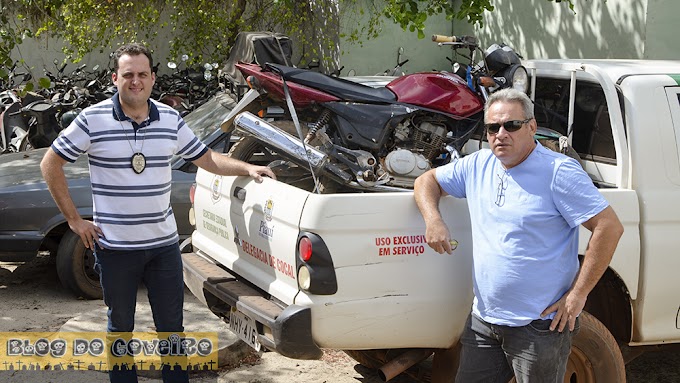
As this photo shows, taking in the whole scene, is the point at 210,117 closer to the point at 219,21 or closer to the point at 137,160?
the point at 137,160

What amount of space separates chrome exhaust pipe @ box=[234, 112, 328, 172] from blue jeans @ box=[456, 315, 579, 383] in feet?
4.37

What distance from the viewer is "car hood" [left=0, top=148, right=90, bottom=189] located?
686 centimetres

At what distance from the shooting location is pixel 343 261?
3.96 meters

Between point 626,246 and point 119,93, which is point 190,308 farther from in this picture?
point 626,246

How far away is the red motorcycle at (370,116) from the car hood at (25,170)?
219cm

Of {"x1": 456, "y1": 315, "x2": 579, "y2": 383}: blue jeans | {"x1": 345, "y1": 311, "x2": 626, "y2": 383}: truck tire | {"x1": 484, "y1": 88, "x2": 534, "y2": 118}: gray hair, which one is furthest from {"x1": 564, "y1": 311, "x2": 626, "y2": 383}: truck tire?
{"x1": 484, "y1": 88, "x2": 534, "y2": 118}: gray hair

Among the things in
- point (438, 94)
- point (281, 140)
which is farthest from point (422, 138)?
point (281, 140)

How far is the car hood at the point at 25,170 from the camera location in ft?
22.5

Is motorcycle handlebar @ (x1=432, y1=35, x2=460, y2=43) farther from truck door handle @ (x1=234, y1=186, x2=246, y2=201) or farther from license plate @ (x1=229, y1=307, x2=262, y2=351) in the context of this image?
license plate @ (x1=229, y1=307, x2=262, y2=351)

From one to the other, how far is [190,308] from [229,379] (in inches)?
50.9

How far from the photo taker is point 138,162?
4285 mm

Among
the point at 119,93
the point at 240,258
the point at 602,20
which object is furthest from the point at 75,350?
the point at 602,20

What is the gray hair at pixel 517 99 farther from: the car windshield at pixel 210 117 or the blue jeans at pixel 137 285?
the car windshield at pixel 210 117

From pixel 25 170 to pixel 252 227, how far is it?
3.31 meters
